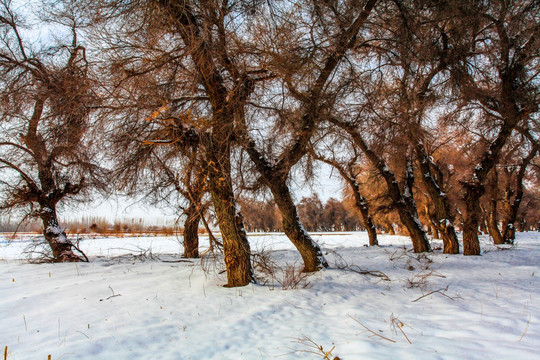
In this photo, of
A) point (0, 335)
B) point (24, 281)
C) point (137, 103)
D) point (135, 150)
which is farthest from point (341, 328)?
point (24, 281)

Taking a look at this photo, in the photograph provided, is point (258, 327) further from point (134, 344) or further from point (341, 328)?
point (134, 344)

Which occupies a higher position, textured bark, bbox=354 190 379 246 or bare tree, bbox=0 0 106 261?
bare tree, bbox=0 0 106 261

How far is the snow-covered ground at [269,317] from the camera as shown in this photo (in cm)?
284

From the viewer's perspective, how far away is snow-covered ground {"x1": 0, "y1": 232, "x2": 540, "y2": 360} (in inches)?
112

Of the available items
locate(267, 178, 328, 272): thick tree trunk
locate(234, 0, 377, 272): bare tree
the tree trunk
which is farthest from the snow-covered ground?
locate(234, 0, 377, 272): bare tree

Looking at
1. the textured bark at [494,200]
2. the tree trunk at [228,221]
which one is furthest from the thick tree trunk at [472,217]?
the tree trunk at [228,221]

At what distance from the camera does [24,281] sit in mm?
5539

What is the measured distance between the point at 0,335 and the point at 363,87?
699 cm

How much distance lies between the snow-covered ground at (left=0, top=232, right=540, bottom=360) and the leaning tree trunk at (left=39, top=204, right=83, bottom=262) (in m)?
2.70

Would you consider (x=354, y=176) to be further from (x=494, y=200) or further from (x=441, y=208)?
(x=494, y=200)

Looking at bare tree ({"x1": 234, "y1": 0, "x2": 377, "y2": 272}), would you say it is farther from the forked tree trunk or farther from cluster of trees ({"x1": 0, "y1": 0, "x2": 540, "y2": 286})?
the forked tree trunk

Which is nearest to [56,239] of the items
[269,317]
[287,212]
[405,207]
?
[287,212]

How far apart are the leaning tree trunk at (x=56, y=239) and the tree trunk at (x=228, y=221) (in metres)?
6.49

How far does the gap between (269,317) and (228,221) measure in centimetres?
195
